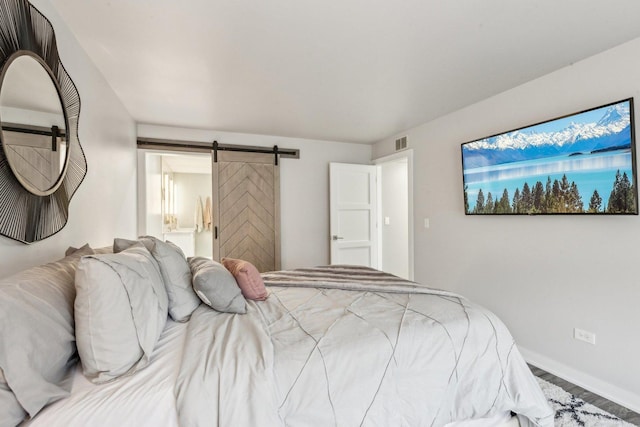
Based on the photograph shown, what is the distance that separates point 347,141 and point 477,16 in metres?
3.07

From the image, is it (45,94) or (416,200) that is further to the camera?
(416,200)

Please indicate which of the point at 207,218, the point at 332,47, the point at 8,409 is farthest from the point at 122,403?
the point at 207,218

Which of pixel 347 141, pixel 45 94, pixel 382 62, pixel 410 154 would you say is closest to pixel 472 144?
pixel 410 154

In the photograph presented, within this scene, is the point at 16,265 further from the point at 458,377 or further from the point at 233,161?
the point at 233,161

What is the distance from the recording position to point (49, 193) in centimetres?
145

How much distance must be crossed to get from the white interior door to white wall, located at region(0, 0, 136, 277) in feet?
8.69

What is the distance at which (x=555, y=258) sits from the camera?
241 cm

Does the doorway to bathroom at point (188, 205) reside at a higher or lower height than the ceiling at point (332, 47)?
lower

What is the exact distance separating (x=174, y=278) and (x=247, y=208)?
2661mm

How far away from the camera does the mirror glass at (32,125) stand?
46.5 inches

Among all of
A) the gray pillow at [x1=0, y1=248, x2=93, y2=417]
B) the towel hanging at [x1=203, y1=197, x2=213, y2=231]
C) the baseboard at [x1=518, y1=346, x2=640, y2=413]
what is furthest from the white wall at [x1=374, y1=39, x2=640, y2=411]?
the towel hanging at [x1=203, y1=197, x2=213, y2=231]

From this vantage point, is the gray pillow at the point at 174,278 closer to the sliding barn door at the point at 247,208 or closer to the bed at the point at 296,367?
the bed at the point at 296,367

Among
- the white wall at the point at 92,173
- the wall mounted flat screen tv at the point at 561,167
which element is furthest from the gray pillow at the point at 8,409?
the wall mounted flat screen tv at the point at 561,167

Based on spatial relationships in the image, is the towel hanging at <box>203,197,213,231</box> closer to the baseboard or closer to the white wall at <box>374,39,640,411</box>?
the white wall at <box>374,39,640,411</box>
